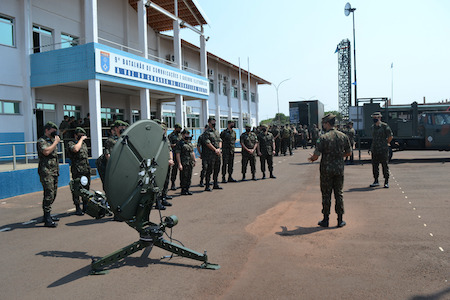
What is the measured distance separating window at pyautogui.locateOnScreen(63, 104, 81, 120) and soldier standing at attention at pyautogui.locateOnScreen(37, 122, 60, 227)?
12.2 m

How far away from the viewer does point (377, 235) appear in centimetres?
522

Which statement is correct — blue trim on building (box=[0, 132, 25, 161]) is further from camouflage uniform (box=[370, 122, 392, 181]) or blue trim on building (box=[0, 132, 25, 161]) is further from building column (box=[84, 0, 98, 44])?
camouflage uniform (box=[370, 122, 392, 181])

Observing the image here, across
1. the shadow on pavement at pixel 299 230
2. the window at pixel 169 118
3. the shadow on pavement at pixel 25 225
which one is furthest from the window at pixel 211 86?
the shadow on pavement at pixel 299 230

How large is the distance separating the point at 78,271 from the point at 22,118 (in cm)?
1314

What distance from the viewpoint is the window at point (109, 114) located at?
20000 millimetres

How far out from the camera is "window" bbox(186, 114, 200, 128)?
29500mm

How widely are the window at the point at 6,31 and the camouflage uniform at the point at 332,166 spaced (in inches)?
546

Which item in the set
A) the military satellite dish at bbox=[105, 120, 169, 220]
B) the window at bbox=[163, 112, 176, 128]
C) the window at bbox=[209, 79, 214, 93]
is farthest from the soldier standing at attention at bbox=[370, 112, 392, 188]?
the window at bbox=[209, 79, 214, 93]

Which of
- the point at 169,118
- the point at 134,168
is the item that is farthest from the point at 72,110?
the point at 134,168

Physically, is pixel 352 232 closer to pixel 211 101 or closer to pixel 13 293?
pixel 13 293

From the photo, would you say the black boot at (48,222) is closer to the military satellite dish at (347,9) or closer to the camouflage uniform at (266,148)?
the camouflage uniform at (266,148)

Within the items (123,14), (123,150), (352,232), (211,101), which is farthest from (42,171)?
(211,101)

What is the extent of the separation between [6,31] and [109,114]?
7.12 m

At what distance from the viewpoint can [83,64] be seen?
562 inches
